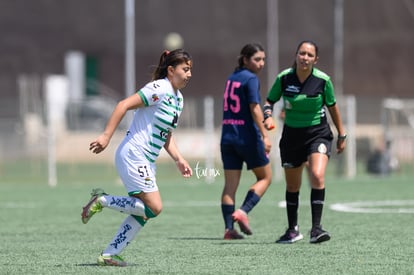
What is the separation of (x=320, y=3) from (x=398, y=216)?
3018cm

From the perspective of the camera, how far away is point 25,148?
3158 centimetres

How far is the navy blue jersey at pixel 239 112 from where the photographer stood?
12.8 meters

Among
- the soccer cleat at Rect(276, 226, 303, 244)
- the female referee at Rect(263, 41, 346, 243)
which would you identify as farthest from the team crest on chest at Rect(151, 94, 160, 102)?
the soccer cleat at Rect(276, 226, 303, 244)

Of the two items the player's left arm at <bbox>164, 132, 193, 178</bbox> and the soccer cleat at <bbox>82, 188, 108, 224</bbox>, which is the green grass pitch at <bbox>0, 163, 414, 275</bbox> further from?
the player's left arm at <bbox>164, 132, 193, 178</bbox>

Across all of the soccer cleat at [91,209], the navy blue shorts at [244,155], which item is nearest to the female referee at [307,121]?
the navy blue shorts at [244,155]

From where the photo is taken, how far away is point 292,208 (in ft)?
39.7

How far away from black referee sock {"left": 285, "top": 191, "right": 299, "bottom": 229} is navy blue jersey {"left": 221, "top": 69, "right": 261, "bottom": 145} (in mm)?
956

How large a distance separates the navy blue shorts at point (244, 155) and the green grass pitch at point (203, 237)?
810 millimetres

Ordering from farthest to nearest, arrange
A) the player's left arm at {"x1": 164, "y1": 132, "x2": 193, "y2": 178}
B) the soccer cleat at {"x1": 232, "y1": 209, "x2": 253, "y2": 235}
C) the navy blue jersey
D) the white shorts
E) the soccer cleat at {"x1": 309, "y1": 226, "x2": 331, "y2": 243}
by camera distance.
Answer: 1. the navy blue jersey
2. the soccer cleat at {"x1": 232, "y1": 209, "x2": 253, "y2": 235}
3. the soccer cleat at {"x1": 309, "y1": 226, "x2": 331, "y2": 243}
4. the player's left arm at {"x1": 164, "y1": 132, "x2": 193, "y2": 178}
5. the white shorts

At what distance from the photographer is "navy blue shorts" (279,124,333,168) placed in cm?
1177

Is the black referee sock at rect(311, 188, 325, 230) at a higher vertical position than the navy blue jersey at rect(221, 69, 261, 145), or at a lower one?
lower

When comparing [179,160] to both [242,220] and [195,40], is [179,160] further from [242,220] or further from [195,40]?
[195,40]

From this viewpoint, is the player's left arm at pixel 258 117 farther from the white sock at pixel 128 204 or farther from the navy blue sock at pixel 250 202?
the white sock at pixel 128 204

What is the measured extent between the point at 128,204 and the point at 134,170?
0.31 meters
